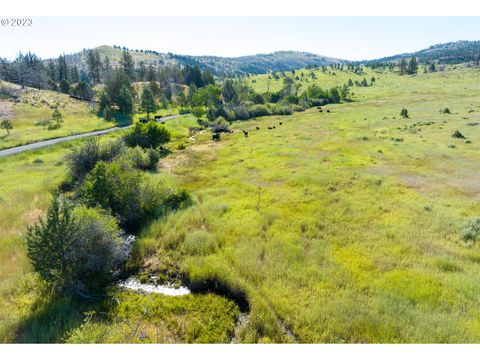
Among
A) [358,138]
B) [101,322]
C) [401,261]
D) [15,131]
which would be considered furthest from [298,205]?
[15,131]

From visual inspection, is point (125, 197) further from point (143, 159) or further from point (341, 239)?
point (341, 239)

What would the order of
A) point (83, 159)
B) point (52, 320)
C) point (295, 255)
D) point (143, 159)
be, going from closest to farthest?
1. point (52, 320)
2. point (295, 255)
3. point (83, 159)
4. point (143, 159)

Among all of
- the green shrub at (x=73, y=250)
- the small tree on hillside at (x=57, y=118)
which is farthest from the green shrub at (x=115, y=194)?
the small tree on hillside at (x=57, y=118)

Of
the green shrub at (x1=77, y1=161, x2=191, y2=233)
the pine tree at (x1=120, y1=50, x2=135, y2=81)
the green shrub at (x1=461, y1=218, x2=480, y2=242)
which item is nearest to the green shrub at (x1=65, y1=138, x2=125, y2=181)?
the green shrub at (x1=77, y1=161, x2=191, y2=233)

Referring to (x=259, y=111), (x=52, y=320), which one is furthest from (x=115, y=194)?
(x=259, y=111)

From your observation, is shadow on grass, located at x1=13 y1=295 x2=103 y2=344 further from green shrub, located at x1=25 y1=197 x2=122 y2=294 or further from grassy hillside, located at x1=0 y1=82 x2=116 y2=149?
grassy hillside, located at x1=0 y1=82 x2=116 y2=149

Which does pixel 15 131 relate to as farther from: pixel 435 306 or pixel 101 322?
pixel 435 306

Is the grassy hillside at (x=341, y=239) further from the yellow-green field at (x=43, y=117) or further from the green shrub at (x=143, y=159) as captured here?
the yellow-green field at (x=43, y=117)

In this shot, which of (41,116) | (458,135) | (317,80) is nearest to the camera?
(458,135)
